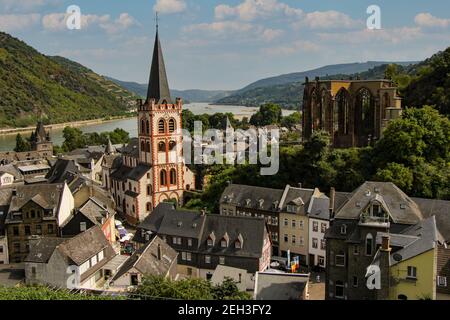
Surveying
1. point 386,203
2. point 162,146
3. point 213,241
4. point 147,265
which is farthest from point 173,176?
point 386,203

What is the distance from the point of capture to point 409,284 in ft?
79.7

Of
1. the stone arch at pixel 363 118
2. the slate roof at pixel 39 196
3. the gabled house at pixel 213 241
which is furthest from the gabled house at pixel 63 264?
the stone arch at pixel 363 118

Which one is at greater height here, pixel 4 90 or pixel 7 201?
pixel 4 90

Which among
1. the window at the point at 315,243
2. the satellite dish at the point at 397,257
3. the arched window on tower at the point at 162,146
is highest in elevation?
the arched window on tower at the point at 162,146

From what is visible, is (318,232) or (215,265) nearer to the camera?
(215,265)

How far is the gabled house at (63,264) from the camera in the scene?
115 feet

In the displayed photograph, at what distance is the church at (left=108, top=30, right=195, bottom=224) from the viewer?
5825 centimetres

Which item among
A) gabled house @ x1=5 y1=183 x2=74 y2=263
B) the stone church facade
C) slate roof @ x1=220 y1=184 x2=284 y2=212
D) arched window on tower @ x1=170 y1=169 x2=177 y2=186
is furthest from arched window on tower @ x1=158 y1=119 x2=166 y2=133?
gabled house @ x1=5 y1=183 x2=74 y2=263

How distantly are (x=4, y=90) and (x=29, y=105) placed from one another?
1066 centimetres

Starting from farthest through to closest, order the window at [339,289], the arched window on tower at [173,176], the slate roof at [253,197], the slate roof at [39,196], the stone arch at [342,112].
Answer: the arched window on tower at [173,176] < the stone arch at [342,112] < the slate roof at [253,197] < the slate roof at [39,196] < the window at [339,289]

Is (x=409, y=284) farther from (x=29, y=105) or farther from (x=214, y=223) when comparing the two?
(x=29, y=105)

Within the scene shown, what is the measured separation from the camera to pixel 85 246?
121 feet

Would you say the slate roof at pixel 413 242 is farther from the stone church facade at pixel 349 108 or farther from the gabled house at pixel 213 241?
the stone church facade at pixel 349 108
